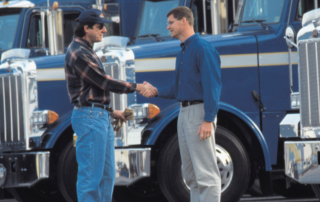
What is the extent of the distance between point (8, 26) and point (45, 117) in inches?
100

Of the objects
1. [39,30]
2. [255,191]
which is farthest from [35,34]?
[255,191]

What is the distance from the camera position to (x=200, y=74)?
4848mm

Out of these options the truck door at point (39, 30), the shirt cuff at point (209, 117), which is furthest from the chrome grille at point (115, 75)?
the truck door at point (39, 30)

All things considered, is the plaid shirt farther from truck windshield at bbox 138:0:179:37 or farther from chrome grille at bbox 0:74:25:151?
truck windshield at bbox 138:0:179:37

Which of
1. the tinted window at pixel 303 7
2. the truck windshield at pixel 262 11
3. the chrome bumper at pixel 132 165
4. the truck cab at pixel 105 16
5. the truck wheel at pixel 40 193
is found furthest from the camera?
the truck cab at pixel 105 16

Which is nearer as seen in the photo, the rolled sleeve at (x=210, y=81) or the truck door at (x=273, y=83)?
the rolled sleeve at (x=210, y=81)

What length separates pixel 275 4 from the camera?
6.69 meters

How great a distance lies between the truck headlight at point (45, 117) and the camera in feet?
21.1

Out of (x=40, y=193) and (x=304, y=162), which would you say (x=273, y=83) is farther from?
(x=40, y=193)

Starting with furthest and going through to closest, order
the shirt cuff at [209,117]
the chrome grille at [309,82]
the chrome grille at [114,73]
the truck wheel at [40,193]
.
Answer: the truck wheel at [40,193], the chrome grille at [114,73], the chrome grille at [309,82], the shirt cuff at [209,117]

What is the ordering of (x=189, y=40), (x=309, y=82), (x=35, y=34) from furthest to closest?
(x=35, y=34) < (x=309, y=82) < (x=189, y=40)

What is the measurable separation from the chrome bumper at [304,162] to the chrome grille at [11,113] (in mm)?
2717

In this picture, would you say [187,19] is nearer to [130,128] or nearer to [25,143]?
[130,128]

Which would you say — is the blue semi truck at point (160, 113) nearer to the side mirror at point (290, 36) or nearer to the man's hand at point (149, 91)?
the side mirror at point (290, 36)
